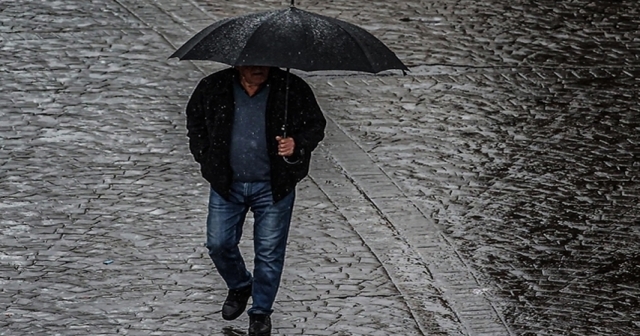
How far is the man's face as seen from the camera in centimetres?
599

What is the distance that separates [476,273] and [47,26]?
6015 millimetres

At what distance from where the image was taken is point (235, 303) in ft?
21.7

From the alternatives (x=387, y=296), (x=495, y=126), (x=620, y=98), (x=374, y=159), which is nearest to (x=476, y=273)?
(x=387, y=296)

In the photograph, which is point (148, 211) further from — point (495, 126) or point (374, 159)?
point (495, 126)

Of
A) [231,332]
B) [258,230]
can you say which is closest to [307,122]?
[258,230]

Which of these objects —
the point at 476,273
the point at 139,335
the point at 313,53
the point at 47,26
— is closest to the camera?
the point at 313,53

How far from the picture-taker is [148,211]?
26.5 ft

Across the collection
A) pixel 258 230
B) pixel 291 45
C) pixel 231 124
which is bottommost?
pixel 258 230

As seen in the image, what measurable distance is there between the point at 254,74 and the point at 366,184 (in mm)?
2795

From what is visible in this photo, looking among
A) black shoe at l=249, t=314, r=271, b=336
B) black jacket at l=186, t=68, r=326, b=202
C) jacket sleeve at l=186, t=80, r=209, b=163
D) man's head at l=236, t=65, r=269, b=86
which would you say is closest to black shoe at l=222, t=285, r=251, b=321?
black shoe at l=249, t=314, r=271, b=336

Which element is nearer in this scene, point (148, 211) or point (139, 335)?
point (139, 335)

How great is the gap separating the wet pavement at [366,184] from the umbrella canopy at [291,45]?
5.14ft

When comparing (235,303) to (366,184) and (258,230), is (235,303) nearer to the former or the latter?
(258,230)

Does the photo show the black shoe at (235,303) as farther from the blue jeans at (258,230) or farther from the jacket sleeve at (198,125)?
the jacket sleeve at (198,125)
